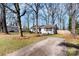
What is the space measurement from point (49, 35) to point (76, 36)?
0.71ft

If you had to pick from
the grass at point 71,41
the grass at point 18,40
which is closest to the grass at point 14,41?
the grass at point 18,40

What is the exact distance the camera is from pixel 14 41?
2.92 meters

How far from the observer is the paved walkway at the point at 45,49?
2.89 meters

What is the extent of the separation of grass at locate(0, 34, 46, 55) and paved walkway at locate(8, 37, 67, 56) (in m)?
0.03

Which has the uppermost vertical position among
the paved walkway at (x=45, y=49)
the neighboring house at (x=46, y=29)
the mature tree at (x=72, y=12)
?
the mature tree at (x=72, y=12)

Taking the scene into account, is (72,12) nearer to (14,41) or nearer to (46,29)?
(46,29)

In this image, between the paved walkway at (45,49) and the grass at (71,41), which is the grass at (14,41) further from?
the grass at (71,41)

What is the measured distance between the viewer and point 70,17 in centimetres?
294

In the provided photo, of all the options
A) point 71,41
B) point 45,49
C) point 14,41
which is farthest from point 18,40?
point 71,41

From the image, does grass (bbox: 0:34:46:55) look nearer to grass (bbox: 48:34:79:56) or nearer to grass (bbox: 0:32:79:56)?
grass (bbox: 0:32:79:56)

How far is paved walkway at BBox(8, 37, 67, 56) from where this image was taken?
9.49 feet

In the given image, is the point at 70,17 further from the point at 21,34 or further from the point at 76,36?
the point at 21,34

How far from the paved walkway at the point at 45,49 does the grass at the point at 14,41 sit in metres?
0.03

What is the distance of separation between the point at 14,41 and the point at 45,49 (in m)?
0.26
